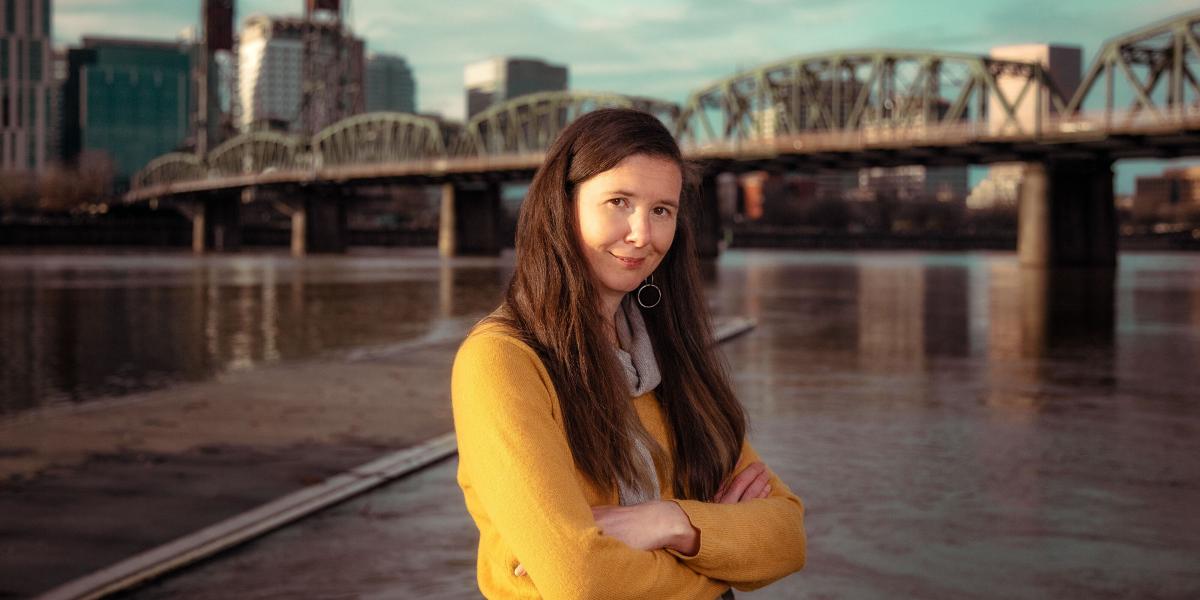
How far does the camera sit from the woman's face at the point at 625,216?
2965mm

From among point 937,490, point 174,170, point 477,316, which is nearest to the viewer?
point 937,490

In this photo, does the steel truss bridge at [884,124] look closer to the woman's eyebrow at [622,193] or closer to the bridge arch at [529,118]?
the bridge arch at [529,118]

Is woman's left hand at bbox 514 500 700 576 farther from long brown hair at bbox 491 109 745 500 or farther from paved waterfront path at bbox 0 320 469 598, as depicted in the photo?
paved waterfront path at bbox 0 320 469 598

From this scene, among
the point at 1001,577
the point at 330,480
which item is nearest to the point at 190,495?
the point at 330,480

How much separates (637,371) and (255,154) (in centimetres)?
16938

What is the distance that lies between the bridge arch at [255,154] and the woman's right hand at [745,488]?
5656 inches

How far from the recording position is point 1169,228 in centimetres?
16512

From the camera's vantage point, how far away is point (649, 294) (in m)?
3.24

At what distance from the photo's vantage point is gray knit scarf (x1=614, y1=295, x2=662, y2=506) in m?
3.01

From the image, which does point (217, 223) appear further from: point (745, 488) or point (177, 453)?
point (745, 488)

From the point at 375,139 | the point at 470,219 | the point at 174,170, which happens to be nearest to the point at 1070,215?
the point at 470,219

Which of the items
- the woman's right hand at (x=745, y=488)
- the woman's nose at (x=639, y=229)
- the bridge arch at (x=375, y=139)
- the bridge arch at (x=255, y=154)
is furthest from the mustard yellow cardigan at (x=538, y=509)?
the bridge arch at (x=255, y=154)

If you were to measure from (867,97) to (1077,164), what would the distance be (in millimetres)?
16372

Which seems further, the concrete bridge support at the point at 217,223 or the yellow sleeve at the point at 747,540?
the concrete bridge support at the point at 217,223
